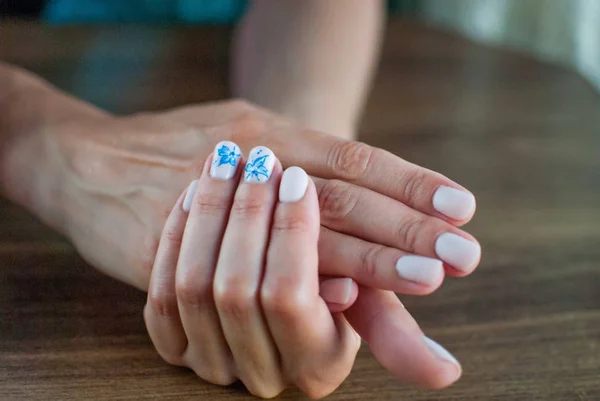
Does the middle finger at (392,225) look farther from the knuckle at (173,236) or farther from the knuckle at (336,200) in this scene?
the knuckle at (173,236)

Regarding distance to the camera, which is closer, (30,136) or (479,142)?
(30,136)

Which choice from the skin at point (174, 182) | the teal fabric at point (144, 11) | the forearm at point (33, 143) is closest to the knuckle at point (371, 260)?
the skin at point (174, 182)

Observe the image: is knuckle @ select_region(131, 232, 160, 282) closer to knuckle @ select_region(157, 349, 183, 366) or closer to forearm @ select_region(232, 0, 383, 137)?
knuckle @ select_region(157, 349, 183, 366)

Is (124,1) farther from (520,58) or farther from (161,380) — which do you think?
(161,380)

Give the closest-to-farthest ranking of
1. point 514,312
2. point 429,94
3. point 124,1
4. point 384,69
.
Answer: point 514,312 → point 429,94 → point 384,69 → point 124,1

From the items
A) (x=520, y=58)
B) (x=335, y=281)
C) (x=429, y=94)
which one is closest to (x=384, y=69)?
(x=429, y=94)

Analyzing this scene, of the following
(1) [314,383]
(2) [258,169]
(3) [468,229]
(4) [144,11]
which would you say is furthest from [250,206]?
(4) [144,11]

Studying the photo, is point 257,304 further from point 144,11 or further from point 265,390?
point 144,11
